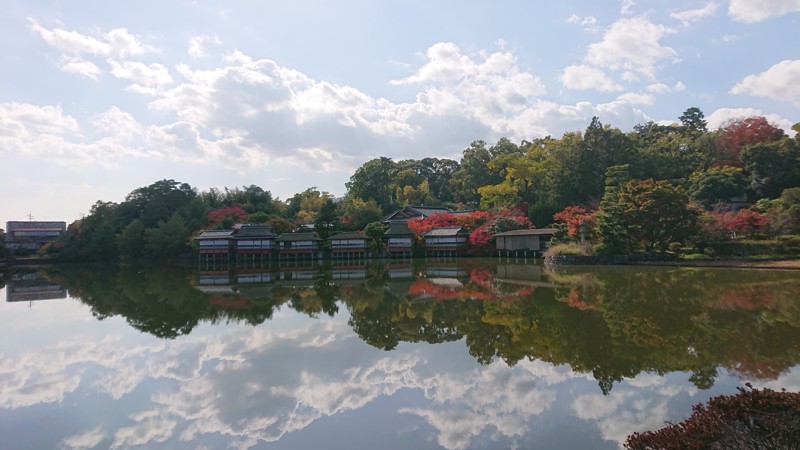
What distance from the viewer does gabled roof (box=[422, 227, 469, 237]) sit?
41.0m

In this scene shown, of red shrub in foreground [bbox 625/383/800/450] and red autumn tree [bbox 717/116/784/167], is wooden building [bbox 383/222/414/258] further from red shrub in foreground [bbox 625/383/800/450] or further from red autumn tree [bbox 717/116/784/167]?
red shrub in foreground [bbox 625/383/800/450]

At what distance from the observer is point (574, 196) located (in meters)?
42.1

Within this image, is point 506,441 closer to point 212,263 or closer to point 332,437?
point 332,437

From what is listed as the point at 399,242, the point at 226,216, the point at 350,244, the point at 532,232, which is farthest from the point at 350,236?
the point at 226,216

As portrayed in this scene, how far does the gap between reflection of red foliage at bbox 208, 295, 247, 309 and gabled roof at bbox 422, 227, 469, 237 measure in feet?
79.3

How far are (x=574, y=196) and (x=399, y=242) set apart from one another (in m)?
16.8

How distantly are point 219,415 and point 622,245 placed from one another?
26972 mm

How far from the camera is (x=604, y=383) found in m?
7.54

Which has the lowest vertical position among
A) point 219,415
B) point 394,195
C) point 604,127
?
point 219,415

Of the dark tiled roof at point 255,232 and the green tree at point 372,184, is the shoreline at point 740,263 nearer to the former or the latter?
the dark tiled roof at point 255,232

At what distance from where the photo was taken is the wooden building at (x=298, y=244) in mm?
43719

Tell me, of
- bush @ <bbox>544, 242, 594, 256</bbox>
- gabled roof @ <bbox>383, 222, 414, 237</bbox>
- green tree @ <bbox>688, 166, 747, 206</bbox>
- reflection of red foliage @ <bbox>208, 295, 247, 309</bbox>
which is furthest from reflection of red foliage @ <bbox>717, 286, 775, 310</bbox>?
gabled roof @ <bbox>383, 222, 414, 237</bbox>

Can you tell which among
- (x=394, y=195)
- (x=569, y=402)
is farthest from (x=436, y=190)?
(x=569, y=402)

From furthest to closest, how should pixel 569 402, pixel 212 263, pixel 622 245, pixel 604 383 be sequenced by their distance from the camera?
pixel 212 263, pixel 622 245, pixel 604 383, pixel 569 402
